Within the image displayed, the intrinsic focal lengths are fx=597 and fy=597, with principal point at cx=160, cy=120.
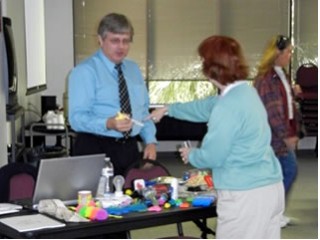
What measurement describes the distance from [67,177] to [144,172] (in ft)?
2.49

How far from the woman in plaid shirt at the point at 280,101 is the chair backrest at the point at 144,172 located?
1192 millimetres

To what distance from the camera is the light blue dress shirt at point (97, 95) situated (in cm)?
310

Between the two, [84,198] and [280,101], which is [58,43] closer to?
[280,101]

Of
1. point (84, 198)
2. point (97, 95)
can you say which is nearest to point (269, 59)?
point (97, 95)

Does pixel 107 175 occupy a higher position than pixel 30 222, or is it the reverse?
pixel 107 175

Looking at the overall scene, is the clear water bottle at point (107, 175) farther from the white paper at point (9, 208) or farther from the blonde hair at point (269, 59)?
the blonde hair at point (269, 59)

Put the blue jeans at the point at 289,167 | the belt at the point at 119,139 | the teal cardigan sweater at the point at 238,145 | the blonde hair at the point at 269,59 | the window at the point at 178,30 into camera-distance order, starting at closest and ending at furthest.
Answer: the teal cardigan sweater at the point at 238,145 → the belt at the point at 119,139 → the blonde hair at the point at 269,59 → the blue jeans at the point at 289,167 → the window at the point at 178,30

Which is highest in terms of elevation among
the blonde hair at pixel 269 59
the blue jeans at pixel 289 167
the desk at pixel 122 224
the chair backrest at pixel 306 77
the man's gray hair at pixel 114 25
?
the man's gray hair at pixel 114 25

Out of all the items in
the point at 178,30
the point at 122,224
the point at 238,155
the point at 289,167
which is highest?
the point at 178,30

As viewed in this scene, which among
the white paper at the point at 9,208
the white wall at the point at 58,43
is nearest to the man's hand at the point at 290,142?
the white paper at the point at 9,208

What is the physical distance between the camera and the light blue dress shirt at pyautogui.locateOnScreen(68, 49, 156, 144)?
3100 millimetres

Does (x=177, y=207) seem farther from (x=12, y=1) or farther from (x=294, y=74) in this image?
(x=294, y=74)

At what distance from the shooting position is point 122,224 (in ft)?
8.04

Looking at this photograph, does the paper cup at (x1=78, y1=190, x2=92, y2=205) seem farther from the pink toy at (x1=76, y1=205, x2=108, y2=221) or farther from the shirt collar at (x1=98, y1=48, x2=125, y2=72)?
the shirt collar at (x1=98, y1=48, x2=125, y2=72)
